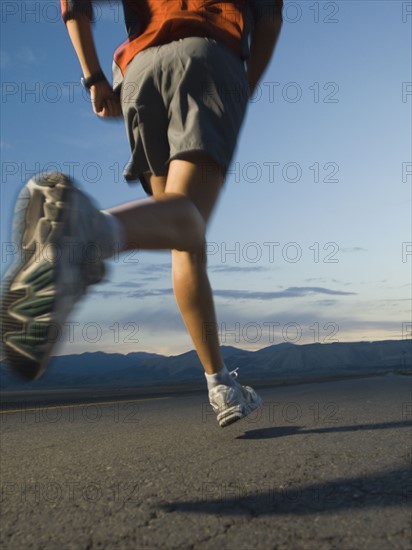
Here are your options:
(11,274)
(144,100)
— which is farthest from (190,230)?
(144,100)

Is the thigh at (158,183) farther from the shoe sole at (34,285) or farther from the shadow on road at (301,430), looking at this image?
the shadow on road at (301,430)

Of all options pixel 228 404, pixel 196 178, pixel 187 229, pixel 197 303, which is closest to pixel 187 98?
pixel 196 178

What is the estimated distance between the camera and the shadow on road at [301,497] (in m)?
1.46

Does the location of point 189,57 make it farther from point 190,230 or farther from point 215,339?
point 215,339

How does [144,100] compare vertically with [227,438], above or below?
above

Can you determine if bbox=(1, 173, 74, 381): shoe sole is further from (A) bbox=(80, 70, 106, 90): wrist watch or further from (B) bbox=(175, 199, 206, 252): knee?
(A) bbox=(80, 70, 106, 90): wrist watch

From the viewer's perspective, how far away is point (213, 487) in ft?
5.56

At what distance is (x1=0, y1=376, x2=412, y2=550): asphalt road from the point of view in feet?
4.20

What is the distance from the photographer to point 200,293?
87.3 inches

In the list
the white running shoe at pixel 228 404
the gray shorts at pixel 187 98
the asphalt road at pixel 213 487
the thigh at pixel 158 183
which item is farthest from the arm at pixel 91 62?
the asphalt road at pixel 213 487

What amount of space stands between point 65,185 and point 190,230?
1.35ft

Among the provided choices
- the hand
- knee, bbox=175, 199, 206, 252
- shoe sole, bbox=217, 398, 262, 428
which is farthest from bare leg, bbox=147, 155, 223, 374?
knee, bbox=175, 199, 206, 252

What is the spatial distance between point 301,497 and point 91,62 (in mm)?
1798

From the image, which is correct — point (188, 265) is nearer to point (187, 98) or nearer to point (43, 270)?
point (187, 98)
